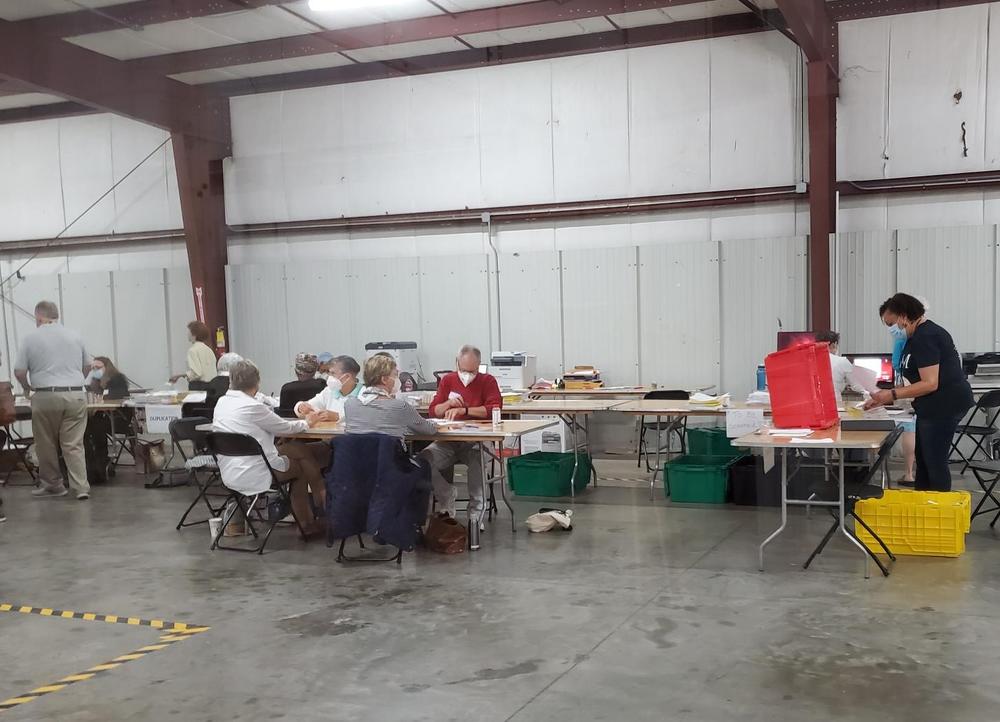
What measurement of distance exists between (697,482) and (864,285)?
3.10 m

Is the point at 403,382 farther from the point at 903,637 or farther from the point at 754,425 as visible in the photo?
the point at 903,637

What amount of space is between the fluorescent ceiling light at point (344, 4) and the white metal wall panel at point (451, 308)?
2324 millimetres

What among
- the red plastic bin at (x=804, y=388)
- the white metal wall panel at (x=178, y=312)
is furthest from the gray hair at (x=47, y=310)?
the red plastic bin at (x=804, y=388)

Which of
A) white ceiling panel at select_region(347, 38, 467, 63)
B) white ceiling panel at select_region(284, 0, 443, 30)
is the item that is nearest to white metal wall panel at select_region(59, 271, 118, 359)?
white ceiling panel at select_region(284, 0, 443, 30)

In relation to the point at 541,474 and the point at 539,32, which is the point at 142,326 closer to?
the point at 541,474

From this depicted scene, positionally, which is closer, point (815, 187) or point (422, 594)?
point (422, 594)

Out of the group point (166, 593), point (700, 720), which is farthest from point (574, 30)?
point (700, 720)

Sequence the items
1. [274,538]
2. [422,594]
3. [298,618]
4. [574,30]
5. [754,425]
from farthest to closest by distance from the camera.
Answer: [574,30] < [754,425] < [274,538] < [422,594] < [298,618]

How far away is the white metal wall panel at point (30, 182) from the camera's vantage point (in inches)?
260

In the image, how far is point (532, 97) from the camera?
27.2 ft

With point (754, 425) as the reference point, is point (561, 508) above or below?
below

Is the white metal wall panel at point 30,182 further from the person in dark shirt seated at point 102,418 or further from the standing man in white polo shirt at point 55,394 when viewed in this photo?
the person in dark shirt seated at point 102,418

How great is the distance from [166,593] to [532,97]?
551cm

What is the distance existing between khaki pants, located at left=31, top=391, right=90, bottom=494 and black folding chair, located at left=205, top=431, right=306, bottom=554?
6.68ft
